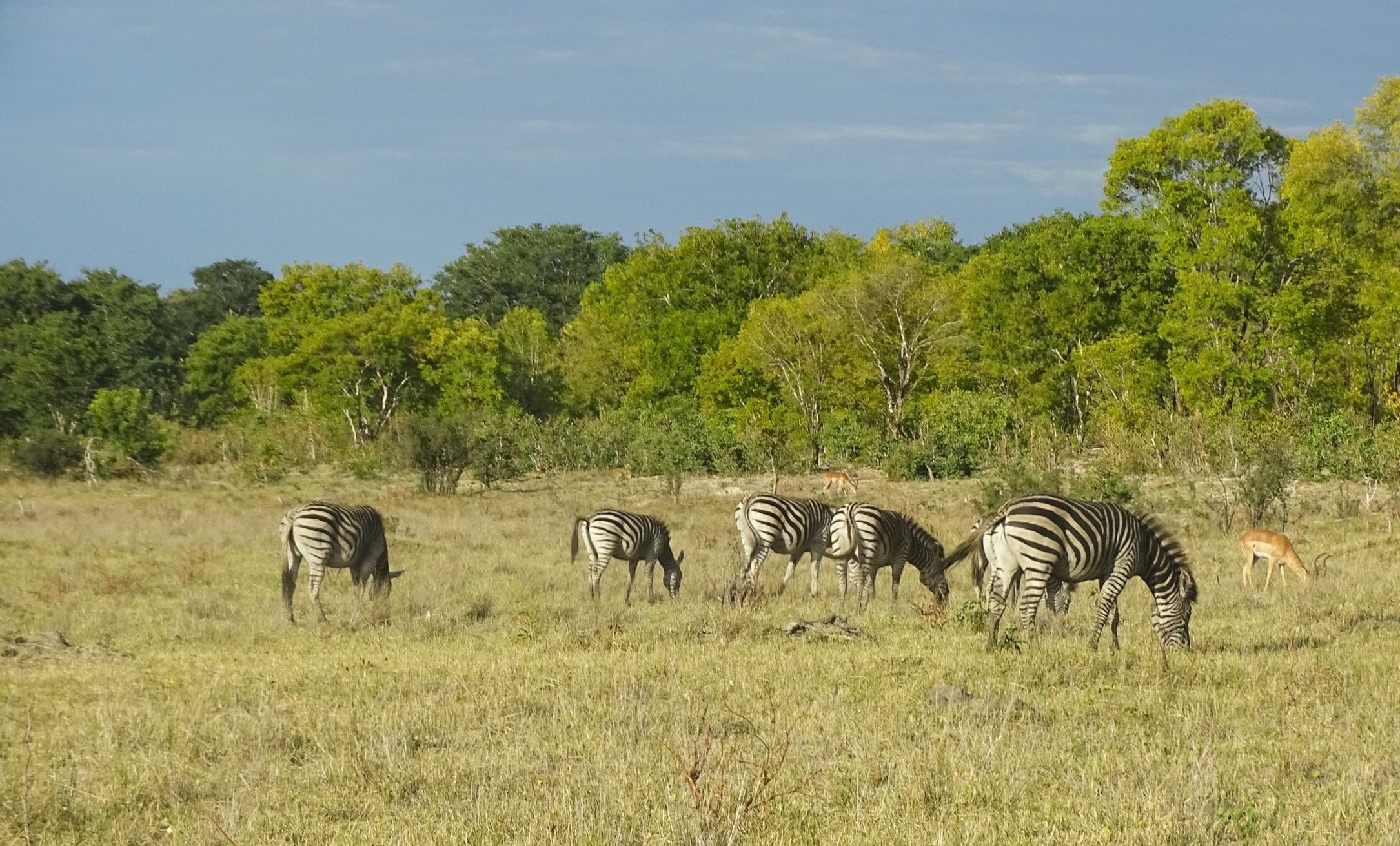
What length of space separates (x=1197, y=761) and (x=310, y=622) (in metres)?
11.5

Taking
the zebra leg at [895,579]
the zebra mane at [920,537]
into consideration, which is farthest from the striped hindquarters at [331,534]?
the zebra mane at [920,537]

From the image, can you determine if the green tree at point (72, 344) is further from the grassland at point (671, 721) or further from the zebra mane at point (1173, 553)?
the zebra mane at point (1173, 553)

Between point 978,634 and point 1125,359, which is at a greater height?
point 1125,359

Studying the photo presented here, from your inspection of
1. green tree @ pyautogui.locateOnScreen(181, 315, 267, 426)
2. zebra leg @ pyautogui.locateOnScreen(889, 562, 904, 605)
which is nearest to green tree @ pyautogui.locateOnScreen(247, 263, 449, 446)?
green tree @ pyautogui.locateOnScreen(181, 315, 267, 426)

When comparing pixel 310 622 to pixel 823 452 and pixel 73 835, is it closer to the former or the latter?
pixel 73 835

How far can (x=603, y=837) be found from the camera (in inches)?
263

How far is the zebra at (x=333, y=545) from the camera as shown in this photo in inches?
682

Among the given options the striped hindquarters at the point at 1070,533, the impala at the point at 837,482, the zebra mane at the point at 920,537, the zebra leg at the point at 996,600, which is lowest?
the zebra leg at the point at 996,600

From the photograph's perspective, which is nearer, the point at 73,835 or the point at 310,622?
the point at 73,835

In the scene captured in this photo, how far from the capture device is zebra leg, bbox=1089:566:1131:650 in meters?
13.0

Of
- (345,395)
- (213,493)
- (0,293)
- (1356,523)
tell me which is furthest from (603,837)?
(0,293)

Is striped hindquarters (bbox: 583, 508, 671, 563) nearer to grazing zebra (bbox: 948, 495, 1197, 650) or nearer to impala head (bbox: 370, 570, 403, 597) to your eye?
Answer: impala head (bbox: 370, 570, 403, 597)

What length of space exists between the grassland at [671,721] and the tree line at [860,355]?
18845 mm

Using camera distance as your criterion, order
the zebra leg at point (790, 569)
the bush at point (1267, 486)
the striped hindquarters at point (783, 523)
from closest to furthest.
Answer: the striped hindquarters at point (783, 523)
the zebra leg at point (790, 569)
the bush at point (1267, 486)
